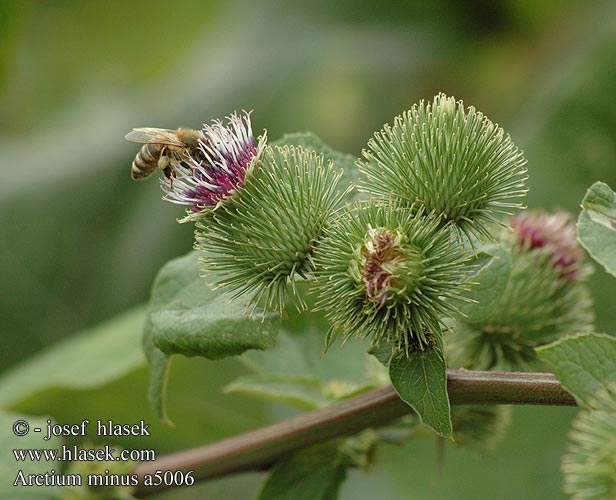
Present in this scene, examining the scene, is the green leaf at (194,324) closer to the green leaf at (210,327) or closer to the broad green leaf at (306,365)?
the green leaf at (210,327)

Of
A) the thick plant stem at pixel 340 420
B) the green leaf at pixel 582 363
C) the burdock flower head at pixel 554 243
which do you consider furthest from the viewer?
the burdock flower head at pixel 554 243

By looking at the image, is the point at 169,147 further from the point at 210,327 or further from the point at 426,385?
the point at 426,385

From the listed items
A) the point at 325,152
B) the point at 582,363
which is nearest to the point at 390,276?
the point at 582,363

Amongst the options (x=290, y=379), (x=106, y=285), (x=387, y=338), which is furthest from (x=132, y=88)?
(x=387, y=338)

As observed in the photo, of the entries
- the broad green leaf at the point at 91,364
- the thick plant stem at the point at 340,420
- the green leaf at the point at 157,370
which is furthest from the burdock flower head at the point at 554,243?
the broad green leaf at the point at 91,364

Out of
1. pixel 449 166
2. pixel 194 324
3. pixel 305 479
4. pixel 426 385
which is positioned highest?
pixel 449 166

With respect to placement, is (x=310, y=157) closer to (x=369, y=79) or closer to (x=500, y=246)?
(x=500, y=246)
